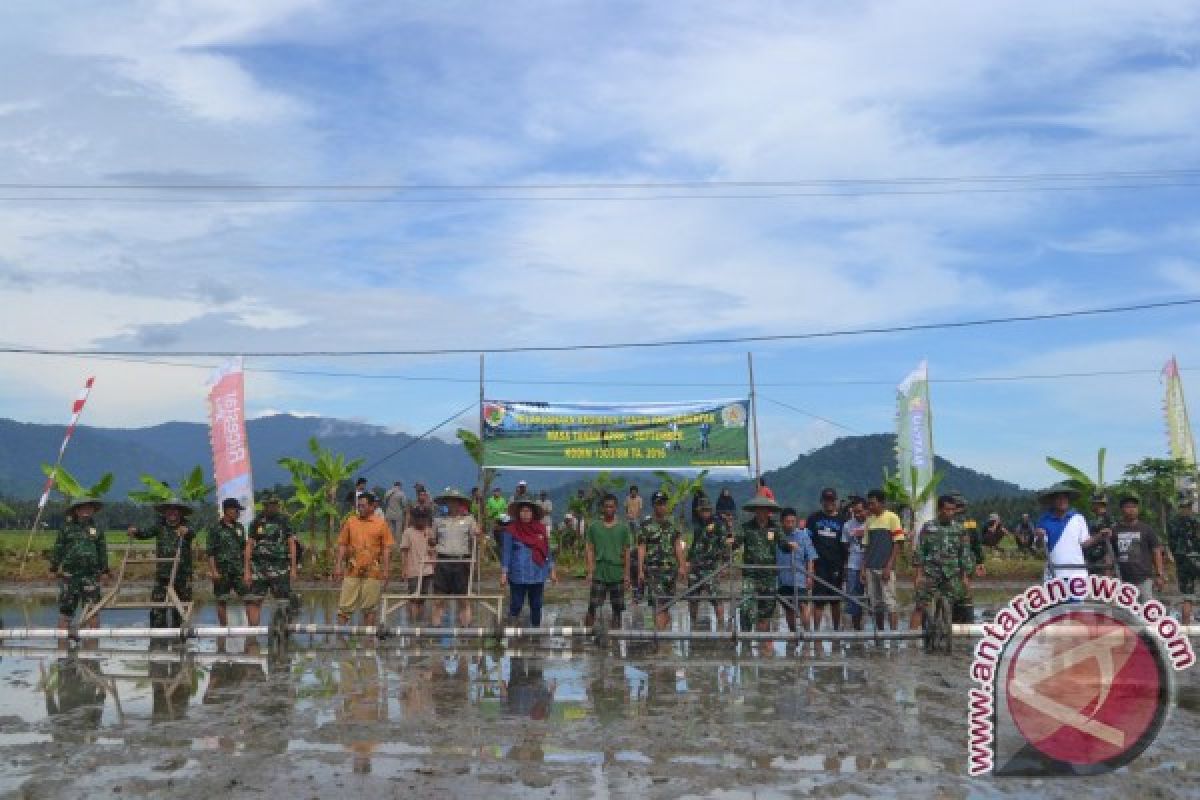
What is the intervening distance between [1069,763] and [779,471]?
143670 mm

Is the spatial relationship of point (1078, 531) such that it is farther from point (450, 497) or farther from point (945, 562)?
point (450, 497)

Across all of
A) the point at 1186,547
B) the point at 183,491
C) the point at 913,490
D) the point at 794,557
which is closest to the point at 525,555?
the point at 794,557

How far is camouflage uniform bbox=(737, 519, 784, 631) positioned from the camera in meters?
14.0

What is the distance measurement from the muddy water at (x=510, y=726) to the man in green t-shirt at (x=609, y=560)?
1260mm

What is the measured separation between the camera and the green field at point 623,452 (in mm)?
23688

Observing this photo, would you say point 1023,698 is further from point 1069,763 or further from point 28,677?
point 28,677

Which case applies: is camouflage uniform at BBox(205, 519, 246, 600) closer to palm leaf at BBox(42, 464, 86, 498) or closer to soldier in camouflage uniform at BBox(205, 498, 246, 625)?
soldier in camouflage uniform at BBox(205, 498, 246, 625)

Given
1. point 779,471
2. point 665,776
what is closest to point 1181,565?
point 665,776

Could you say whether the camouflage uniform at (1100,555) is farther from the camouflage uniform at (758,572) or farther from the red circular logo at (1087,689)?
the camouflage uniform at (758,572)

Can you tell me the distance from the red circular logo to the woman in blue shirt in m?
5.57

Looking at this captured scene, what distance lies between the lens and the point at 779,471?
150m

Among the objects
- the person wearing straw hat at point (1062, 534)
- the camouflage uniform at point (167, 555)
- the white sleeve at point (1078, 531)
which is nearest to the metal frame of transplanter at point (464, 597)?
the camouflage uniform at point (167, 555)

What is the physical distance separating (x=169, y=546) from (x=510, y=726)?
7.00m

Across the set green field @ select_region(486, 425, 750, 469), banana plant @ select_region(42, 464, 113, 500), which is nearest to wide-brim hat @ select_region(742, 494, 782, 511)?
green field @ select_region(486, 425, 750, 469)
